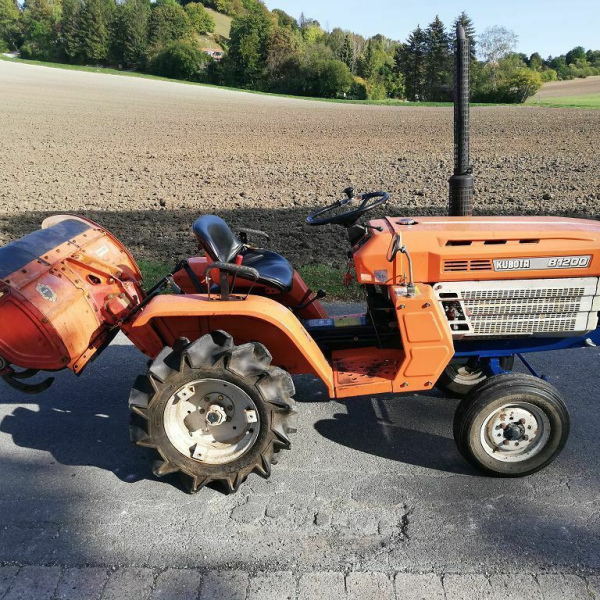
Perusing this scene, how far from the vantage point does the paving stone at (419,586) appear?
7.04ft

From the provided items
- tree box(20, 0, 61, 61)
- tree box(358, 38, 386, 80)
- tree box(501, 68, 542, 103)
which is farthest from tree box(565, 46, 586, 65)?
tree box(20, 0, 61, 61)

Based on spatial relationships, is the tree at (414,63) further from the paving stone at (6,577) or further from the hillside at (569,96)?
the paving stone at (6,577)

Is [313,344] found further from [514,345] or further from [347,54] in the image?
[347,54]

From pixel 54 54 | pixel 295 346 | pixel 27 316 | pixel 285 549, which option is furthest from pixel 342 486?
pixel 54 54

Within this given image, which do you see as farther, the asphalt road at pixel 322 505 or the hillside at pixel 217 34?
the hillside at pixel 217 34

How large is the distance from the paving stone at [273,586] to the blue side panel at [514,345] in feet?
4.73

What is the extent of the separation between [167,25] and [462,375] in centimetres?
8402

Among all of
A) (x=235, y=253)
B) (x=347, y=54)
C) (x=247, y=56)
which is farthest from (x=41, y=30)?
(x=235, y=253)

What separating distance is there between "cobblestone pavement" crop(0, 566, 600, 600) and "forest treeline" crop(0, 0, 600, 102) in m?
43.7

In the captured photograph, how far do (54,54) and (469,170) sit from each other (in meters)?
82.9

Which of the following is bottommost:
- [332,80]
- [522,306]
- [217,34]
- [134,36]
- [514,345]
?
[514,345]

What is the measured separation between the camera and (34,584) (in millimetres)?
2256

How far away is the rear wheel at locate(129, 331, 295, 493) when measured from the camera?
8.80 ft

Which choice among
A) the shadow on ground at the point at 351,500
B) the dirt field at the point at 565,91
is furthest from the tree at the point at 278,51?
the shadow on ground at the point at 351,500
